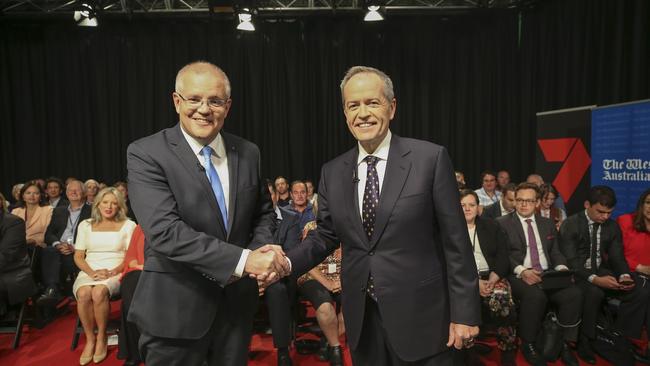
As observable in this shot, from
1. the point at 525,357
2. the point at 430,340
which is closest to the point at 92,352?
the point at 430,340

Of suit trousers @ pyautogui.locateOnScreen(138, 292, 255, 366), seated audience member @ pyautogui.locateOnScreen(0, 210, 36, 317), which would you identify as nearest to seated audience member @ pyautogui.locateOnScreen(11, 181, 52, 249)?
seated audience member @ pyautogui.locateOnScreen(0, 210, 36, 317)

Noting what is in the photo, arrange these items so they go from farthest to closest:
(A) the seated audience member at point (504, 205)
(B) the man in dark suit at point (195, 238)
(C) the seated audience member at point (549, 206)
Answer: (C) the seated audience member at point (549, 206) < (A) the seated audience member at point (504, 205) < (B) the man in dark suit at point (195, 238)

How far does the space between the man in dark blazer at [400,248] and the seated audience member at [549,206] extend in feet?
13.1

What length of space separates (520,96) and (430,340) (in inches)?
325

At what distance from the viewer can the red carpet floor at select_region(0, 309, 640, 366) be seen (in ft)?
12.2

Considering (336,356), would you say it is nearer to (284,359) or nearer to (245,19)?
(284,359)

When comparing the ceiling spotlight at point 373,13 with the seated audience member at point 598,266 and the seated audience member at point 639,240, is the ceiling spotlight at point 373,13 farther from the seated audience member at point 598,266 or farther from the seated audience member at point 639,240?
the seated audience member at point 639,240

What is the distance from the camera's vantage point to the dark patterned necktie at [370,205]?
5.85ft

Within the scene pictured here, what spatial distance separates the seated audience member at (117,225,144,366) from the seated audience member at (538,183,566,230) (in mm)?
4382

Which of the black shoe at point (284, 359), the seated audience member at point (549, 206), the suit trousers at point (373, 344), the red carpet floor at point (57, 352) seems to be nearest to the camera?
the suit trousers at point (373, 344)

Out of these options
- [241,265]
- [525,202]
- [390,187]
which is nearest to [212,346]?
[241,265]

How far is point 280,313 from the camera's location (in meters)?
3.60

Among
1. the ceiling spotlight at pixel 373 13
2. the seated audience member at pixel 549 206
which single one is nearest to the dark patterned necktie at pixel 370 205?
the seated audience member at pixel 549 206

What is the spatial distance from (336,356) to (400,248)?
214 cm
